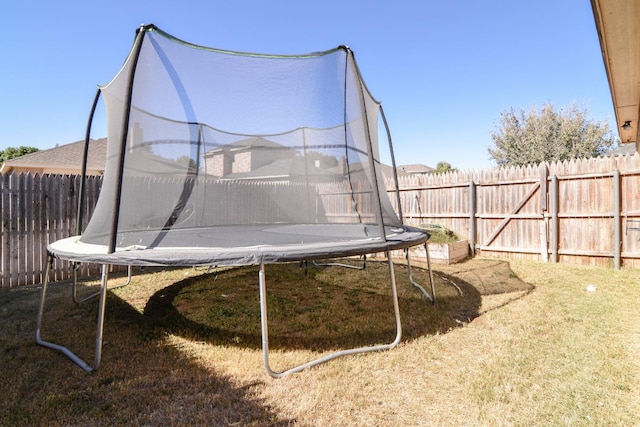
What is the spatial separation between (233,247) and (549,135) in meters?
16.2

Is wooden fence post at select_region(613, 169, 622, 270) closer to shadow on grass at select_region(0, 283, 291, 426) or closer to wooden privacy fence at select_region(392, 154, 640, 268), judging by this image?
wooden privacy fence at select_region(392, 154, 640, 268)

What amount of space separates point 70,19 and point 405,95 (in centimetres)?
789

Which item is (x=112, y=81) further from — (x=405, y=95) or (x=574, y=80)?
(x=574, y=80)

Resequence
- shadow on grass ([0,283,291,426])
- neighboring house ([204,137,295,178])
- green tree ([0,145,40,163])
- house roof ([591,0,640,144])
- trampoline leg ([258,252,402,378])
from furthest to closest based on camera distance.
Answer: green tree ([0,145,40,163]) < neighboring house ([204,137,295,178]) < house roof ([591,0,640,144]) < trampoline leg ([258,252,402,378]) < shadow on grass ([0,283,291,426])

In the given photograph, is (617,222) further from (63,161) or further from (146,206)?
(63,161)

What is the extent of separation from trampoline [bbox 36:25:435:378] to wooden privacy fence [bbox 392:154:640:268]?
3.54m

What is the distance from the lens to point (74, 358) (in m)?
1.89

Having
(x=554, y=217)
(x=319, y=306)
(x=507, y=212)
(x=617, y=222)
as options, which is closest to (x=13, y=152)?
(x=319, y=306)

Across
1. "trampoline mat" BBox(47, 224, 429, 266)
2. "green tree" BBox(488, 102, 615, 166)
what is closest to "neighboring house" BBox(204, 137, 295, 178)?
"trampoline mat" BBox(47, 224, 429, 266)

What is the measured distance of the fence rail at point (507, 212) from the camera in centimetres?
396

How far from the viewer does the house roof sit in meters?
2.14

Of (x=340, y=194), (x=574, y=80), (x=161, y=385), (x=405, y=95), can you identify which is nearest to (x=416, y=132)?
(x=405, y=95)

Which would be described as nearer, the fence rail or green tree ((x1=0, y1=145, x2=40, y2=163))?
the fence rail

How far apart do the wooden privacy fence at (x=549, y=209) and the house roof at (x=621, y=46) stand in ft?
3.06
